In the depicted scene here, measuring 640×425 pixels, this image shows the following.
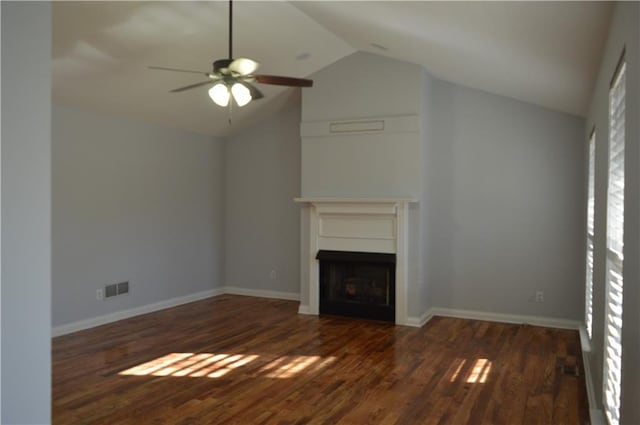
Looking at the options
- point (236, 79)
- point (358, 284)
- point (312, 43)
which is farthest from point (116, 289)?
point (312, 43)

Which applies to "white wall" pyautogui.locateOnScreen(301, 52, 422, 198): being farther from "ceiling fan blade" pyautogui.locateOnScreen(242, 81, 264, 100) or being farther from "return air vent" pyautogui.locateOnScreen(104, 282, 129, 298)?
"return air vent" pyautogui.locateOnScreen(104, 282, 129, 298)

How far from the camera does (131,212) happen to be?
636cm

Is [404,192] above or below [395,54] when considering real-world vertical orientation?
below

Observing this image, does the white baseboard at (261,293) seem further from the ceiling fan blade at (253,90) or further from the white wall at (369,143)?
the ceiling fan blade at (253,90)

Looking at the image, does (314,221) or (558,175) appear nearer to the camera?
(558,175)

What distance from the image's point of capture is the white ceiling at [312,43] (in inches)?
133

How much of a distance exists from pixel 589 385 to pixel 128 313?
5.14 m

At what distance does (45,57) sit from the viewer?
1727 mm

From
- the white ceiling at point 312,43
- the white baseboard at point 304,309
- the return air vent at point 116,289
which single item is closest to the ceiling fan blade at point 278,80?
the white ceiling at point 312,43

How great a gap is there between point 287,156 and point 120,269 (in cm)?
290

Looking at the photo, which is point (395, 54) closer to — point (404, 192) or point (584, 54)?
point (404, 192)

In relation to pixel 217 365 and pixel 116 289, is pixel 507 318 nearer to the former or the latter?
pixel 217 365

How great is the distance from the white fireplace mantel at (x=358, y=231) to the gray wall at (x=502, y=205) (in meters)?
0.50

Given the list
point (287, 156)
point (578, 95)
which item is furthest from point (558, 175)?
point (287, 156)
